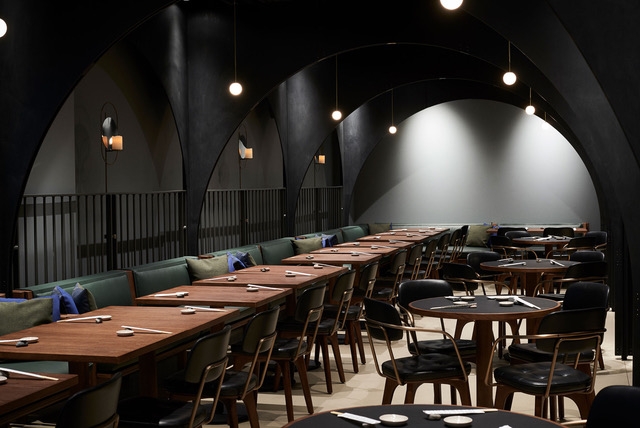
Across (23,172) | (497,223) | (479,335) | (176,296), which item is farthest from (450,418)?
(497,223)

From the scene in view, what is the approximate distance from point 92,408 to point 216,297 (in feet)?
9.86

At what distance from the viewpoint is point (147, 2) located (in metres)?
7.39

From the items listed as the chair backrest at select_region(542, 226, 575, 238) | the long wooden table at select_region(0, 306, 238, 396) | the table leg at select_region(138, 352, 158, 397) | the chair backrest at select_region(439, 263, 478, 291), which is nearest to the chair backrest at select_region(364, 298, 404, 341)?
the long wooden table at select_region(0, 306, 238, 396)

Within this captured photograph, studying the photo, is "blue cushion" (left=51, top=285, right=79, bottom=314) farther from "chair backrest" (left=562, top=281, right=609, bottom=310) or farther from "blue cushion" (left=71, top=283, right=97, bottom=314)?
"chair backrest" (left=562, top=281, right=609, bottom=310)

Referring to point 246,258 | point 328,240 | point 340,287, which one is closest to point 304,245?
point 328,240

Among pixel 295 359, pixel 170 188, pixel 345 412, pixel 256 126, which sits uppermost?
pixel 256 126

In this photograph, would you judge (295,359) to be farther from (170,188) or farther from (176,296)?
(170,188)

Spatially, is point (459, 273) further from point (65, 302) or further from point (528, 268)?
point (65, 302)

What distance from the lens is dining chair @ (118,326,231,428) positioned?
159 inches

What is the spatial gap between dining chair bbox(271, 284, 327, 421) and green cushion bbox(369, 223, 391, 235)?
1078 cm

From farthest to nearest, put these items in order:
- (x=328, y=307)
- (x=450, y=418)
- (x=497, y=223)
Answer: (x=497, y=223) < (x=328, y=307) < (x=450, y=418)

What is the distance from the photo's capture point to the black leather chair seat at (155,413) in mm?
4031

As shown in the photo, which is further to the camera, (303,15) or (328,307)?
(303,15)

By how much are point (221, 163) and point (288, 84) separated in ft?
6.61
